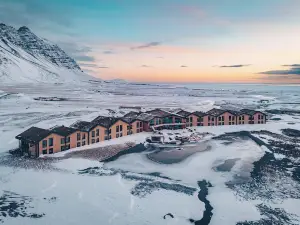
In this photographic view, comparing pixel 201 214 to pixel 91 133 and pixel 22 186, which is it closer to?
pixel 22 186

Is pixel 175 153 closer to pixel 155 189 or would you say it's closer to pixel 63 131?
pixel 155 189

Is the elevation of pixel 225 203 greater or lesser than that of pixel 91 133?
lesser

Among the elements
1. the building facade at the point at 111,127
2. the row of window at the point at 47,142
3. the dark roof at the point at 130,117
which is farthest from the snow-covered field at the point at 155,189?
the dark roof at the point at 130,117

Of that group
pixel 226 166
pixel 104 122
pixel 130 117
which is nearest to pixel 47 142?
pixel 104 122

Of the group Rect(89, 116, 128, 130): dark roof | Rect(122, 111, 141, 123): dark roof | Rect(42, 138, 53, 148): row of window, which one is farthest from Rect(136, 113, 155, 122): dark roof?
Rect(42, 138, 53, 148): row of window

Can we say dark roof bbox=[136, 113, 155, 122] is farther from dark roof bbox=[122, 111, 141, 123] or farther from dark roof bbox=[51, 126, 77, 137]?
dark roof bbox=[51, 126, 77, 137]

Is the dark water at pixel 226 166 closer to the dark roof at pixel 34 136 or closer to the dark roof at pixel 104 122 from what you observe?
the dark roof at pixel 104 122

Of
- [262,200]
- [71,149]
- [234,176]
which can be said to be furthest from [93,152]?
[262,200]

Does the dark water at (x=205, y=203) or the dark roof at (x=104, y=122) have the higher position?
the dark roof at (x=104, y=122)
